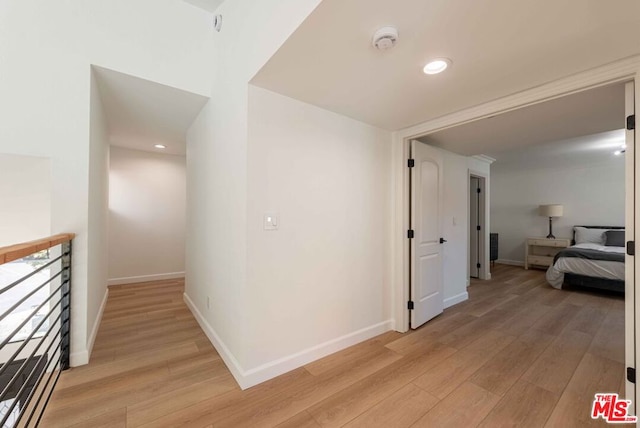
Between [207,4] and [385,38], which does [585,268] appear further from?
[207,4]

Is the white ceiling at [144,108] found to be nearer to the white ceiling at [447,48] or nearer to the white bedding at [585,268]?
the white ceiling at [447,48]

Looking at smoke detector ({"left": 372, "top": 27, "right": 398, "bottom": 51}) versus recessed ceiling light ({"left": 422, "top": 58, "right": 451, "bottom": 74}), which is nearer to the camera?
smoke detector ({"left": 372, "top": 27, "right": 398, "bottom": 51})

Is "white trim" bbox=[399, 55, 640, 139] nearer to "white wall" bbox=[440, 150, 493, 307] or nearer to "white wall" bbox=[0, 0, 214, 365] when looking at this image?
"white wall" bbox=[440, 150, 493, 307]

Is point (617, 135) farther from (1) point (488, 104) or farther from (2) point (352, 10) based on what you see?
(2) point (352, 10)

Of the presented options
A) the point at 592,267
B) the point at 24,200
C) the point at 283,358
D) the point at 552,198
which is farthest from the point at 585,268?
the point at 24,200

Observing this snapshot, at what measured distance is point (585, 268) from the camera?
166 inches

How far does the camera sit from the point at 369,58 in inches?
61.6

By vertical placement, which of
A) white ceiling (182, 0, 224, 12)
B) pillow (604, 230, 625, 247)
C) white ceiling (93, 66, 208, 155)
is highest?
white ceiling (182, 0, 224, 12)

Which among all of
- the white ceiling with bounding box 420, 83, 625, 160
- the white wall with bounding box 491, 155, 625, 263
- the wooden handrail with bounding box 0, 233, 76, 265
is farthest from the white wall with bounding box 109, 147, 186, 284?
the white wall with bounding box 491, 155, 625, 263

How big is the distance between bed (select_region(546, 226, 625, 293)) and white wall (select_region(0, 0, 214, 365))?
20.2 ft

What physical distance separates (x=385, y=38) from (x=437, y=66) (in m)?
0.49

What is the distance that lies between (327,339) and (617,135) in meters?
5.05

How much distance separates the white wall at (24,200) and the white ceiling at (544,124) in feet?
12.3

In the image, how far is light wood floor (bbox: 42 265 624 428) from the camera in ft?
5.19
